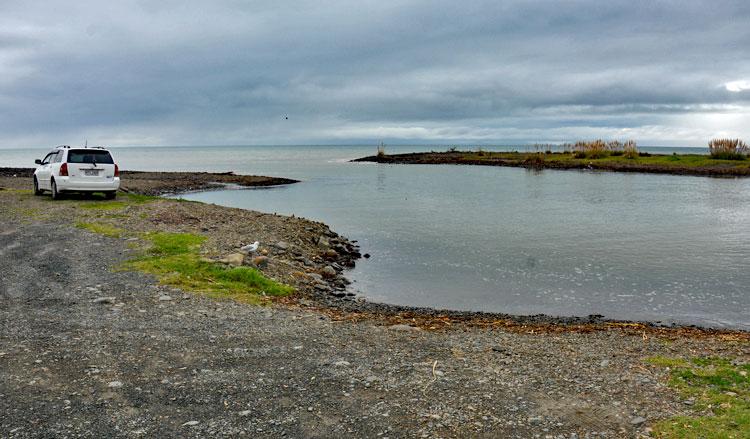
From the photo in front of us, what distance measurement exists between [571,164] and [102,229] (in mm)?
81572

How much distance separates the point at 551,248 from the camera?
24.4 meters

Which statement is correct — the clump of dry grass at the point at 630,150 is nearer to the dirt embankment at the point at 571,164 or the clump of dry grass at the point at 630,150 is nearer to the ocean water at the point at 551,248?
the dirt embankment at the point at 571,164

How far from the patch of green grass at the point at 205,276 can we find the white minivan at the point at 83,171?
511 inches

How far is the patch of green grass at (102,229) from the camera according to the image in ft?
62.4

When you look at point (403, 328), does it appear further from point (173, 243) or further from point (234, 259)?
point (173, 243)

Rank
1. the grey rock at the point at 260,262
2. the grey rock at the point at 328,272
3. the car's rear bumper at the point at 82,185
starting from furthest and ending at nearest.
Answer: the car's rear bumper at the point at 82,185 < the grey rock at the point at 328,272 < the grey rock at the point at 260,262

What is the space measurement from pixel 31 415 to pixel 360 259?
52.4 feet

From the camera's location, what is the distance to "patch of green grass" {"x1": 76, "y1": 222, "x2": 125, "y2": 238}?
1902 cm

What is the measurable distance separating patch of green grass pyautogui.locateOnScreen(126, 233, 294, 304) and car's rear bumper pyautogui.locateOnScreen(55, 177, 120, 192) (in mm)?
12900

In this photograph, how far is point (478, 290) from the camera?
17438 millimetres

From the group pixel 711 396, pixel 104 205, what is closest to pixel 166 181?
pixel 104 205

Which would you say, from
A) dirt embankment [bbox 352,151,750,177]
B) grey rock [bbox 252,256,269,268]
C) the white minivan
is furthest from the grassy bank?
dirt embankment [bbox 352,151,750,177]

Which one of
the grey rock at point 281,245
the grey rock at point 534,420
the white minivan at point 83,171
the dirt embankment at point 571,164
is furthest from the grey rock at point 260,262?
the dirt embankment at point 571,164

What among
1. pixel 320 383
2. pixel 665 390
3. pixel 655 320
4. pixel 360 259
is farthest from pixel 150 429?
pixel 360 259
